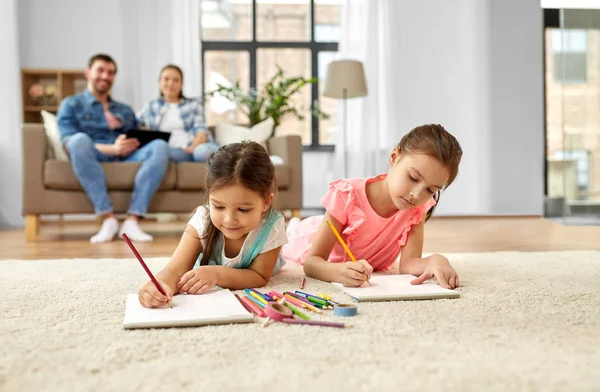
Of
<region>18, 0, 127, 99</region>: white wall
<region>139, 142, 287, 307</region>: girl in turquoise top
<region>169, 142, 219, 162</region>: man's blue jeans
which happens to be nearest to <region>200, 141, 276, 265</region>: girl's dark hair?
<region>139, 142, 287, 307</region>: girl in turquoise top

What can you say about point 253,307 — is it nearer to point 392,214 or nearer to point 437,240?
point 392,214

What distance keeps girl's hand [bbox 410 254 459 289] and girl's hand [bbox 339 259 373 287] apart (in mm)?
148

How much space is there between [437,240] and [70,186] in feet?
6.27

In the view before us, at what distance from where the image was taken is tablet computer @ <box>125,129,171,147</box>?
3.22 metres

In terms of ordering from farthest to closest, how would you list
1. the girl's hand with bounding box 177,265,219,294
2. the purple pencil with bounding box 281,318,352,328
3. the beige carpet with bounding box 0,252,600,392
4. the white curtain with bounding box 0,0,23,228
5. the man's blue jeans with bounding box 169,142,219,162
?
the white curtain with bounding box 0,0,23,228 → the man's blue jeans with bounding box 169,142,219,162 → the girl's hand with bounding box 177,265,219,294 → the purple pencil with bounding box 281,318,352,328 → the beige carpet with bounding box 0,252,600,392

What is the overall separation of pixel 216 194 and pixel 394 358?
0.61m

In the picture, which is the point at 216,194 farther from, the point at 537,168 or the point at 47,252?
the point at 537,168

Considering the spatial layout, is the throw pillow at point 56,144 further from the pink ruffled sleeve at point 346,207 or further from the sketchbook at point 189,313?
the sketchbook at point 189,313

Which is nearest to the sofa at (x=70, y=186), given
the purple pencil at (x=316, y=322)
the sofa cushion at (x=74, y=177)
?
the sofa cushion at (x=74, y=177)

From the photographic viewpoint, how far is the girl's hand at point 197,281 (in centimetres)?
128

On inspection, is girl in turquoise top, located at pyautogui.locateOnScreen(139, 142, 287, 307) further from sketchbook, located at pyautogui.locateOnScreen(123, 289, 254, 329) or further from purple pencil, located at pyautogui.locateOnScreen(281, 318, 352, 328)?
purple pencil, located at pyautogui.locateOnScreen(281, 318, 352, 328)

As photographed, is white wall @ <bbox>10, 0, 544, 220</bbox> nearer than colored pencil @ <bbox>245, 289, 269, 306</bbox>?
No

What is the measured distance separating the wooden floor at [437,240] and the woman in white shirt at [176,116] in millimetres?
574

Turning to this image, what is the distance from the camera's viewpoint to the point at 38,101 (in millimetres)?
4477
